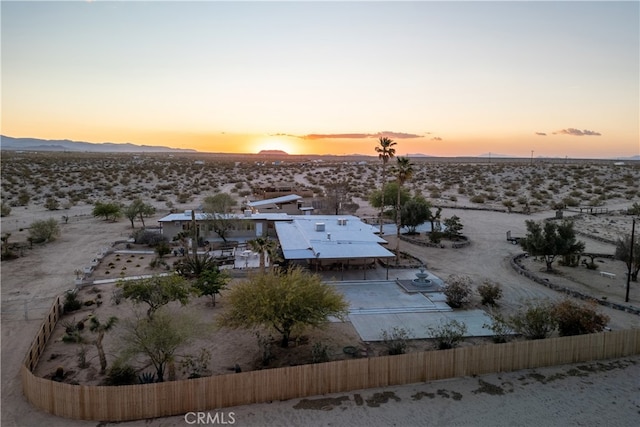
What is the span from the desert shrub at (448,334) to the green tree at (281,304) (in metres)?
4.33

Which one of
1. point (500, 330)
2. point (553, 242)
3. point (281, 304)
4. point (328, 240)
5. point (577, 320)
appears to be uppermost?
point (553, 242)

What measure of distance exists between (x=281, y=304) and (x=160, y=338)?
173 inches

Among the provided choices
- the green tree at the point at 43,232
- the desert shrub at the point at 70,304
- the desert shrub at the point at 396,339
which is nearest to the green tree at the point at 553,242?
the desert shrub at the point at 396,339

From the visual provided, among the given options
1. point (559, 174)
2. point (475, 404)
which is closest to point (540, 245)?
point (475, 404)

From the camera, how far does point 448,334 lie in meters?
18.2

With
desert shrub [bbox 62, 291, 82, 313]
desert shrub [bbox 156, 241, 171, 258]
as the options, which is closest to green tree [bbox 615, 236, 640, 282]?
desert shrub [bbox 156, 241, 171, 258]

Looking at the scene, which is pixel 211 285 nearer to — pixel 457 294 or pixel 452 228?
pixel 457 294

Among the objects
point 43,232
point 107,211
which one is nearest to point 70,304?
point 43,232

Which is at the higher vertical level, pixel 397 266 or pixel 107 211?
pixel 107 211

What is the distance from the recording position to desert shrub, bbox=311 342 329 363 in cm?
1642

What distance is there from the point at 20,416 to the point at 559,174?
355ft

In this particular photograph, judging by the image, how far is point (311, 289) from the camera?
17438mm

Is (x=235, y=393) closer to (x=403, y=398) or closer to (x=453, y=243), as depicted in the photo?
(x=403, y=398)

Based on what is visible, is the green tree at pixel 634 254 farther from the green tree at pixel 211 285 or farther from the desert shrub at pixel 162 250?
the desert shrub at pixel 162 250
